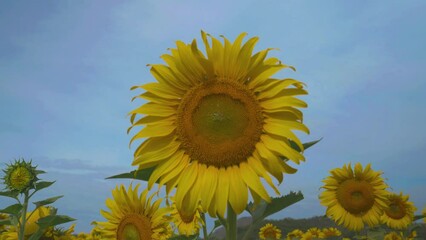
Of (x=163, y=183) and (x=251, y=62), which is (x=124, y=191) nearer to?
(x=163, y=183)

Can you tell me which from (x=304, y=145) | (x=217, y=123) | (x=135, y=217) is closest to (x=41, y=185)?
(x=135, y=217)

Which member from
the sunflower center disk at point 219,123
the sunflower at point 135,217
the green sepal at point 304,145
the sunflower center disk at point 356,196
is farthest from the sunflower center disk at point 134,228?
the sunflower center disk at point 356,196

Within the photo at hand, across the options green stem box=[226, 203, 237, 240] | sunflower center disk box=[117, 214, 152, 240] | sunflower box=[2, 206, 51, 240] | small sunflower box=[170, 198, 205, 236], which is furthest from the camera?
small sunflower box=[170, 198, 205, 236]

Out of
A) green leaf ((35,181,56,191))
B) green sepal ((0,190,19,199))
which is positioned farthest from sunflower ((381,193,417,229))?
green sepal ((0,190,19,199))

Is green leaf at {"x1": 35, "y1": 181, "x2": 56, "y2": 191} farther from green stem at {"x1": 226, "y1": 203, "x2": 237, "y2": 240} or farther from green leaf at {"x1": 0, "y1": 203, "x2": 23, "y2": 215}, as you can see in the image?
green stem at {"x1": 226, "y1": 203, "x2": 237, "y2": 240}

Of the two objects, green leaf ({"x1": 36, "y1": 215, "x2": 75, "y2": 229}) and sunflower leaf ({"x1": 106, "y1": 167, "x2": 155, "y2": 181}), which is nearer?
sunflower leaf ({"x1": 106, "y1": 167, "x2": 155, "y2": 181})

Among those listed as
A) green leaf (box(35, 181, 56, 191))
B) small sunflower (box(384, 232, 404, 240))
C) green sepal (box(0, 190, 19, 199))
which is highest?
green leaf (box(35, 181, 56, 191))

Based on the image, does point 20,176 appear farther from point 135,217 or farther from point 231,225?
point 231,225
